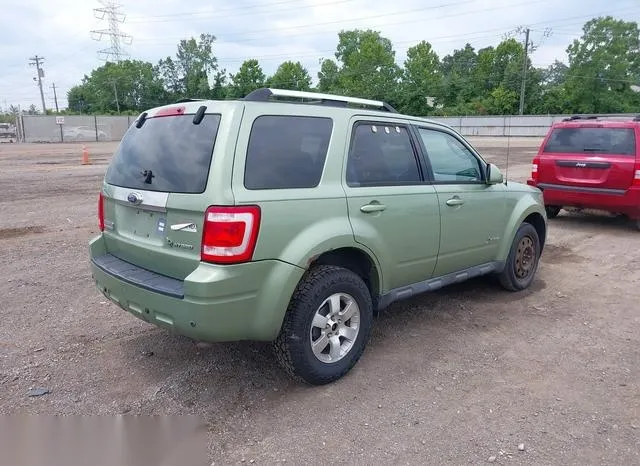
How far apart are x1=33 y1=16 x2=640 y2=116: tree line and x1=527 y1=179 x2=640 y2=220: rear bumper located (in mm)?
52991

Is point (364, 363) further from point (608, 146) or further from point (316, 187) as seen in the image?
point (608, 146)

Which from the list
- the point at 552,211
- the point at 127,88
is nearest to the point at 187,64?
the point at 127,88

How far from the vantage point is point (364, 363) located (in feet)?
12.9

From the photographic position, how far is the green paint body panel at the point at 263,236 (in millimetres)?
3064

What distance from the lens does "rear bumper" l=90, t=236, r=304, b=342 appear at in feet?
9.87

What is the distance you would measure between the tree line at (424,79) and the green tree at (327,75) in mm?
177

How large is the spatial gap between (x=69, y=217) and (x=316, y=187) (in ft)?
25.1

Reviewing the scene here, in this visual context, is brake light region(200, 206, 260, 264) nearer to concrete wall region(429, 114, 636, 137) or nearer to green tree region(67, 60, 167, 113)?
concrete wall region(429, 114, 636, 137)

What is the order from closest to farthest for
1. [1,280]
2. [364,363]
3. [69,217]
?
[364,363] < [1,280] < [69,217]

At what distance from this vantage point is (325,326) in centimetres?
356

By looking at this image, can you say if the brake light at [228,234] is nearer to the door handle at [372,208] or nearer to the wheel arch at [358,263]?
the wheel arch at [358,263]

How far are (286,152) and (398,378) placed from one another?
174 cm

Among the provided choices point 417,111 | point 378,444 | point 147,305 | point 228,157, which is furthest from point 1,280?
point 417,111

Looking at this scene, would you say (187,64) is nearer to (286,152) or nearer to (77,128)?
(77,128)
